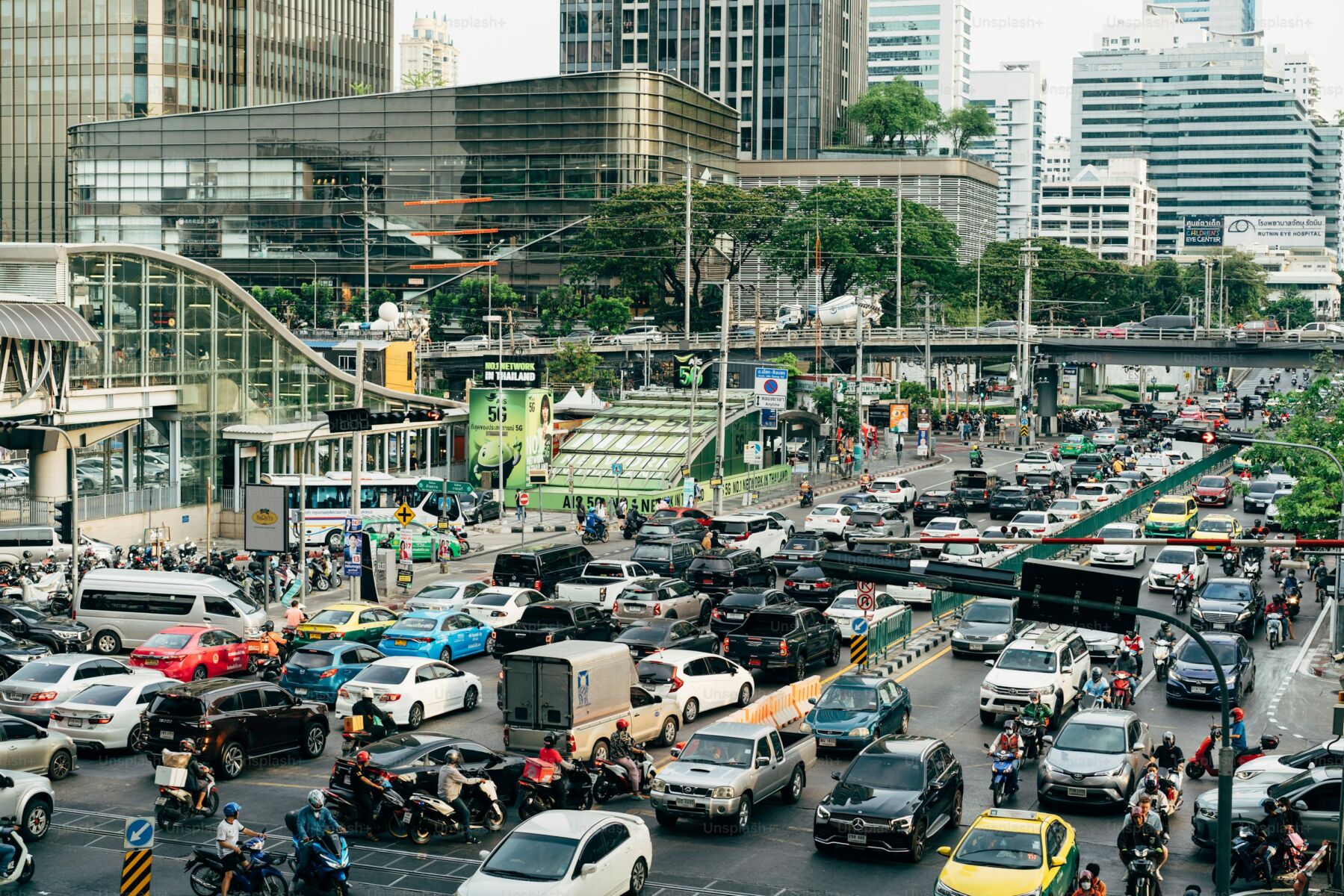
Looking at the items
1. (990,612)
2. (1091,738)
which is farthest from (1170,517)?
(1091,738)

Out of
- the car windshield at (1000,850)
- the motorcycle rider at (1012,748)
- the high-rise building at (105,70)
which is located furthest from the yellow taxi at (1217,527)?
the high-rise building at (105,70)

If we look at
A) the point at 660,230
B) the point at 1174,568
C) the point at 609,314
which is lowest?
the point at 1174,568

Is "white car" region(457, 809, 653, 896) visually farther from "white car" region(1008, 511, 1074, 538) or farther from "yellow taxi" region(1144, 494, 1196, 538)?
"yellow taxi" region(1144, 494, 1196, 538)

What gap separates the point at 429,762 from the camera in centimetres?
2536

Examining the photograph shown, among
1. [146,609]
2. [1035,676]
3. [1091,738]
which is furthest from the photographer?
[146,609]

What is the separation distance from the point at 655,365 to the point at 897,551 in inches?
2626

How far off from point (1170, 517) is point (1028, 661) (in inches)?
1108

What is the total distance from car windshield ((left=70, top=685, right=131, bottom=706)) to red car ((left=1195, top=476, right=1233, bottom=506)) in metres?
52.2

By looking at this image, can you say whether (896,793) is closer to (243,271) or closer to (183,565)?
(183,565)

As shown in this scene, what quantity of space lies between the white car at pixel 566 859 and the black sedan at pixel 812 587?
2281 centimetres

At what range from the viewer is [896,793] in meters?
24.2

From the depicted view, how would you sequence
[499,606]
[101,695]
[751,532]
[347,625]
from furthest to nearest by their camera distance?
[751,532]
[499,606]
[347,625]
[101,695]

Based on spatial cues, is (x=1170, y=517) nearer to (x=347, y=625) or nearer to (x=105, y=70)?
(x=347, y=625)

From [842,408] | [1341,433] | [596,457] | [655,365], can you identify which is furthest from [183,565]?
[655,365]
